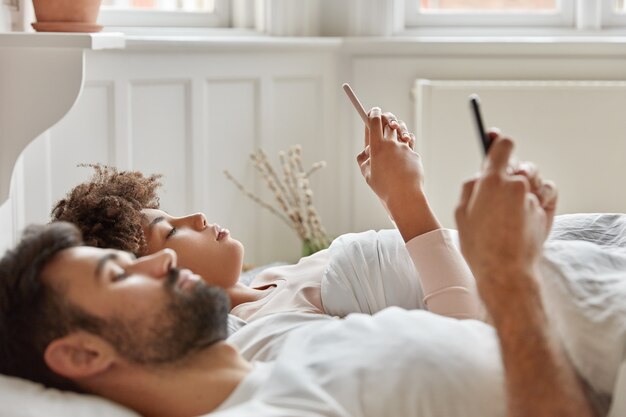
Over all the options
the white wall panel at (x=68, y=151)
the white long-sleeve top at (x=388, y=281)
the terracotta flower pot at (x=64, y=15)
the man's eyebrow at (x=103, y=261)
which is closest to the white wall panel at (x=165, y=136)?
the white wall panel at (x=68, y=151)

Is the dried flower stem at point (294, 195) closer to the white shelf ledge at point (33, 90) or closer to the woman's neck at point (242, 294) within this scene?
the white shelf ledge at point (33, 90)

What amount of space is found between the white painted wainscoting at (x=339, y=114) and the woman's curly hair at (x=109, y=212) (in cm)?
129

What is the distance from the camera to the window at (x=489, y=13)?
3.64m

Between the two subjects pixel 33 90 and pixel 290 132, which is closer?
pixel 33 90

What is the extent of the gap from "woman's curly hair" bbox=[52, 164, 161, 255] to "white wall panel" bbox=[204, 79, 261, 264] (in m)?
1.49

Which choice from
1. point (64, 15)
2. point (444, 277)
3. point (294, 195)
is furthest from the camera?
point (294, 195)

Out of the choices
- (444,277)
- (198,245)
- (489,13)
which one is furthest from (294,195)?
(444,277)

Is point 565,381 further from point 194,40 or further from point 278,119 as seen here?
point 278,119

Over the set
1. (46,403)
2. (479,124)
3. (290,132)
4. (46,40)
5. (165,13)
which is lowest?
(46,403)

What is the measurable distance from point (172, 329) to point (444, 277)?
0.50 m

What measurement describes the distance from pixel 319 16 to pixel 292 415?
8.60 feet

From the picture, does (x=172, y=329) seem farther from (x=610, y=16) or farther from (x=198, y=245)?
(x=610, y=16)

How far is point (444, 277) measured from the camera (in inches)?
61.2

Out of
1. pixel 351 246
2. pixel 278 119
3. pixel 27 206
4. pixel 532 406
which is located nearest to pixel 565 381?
pixel 532 406
